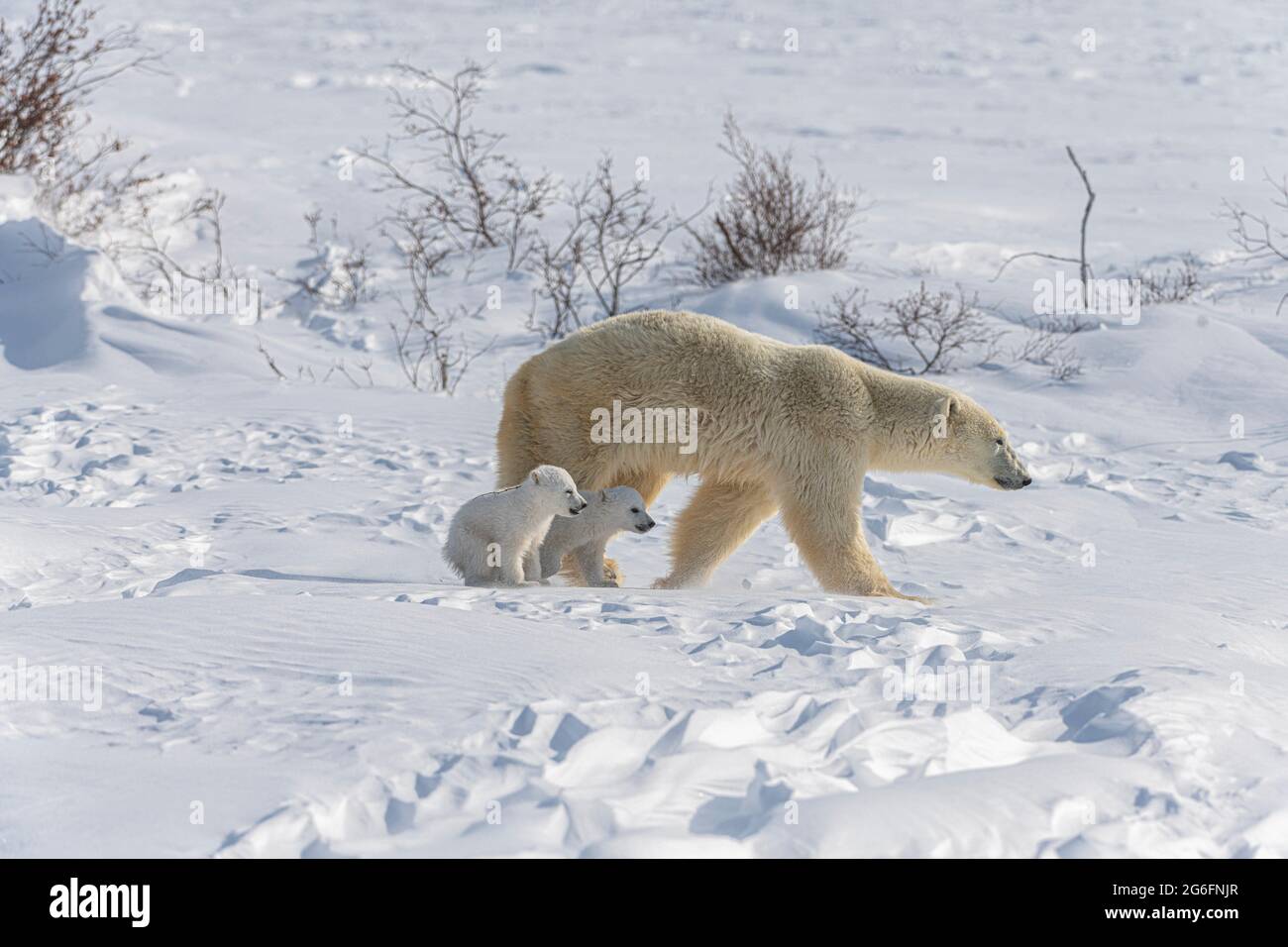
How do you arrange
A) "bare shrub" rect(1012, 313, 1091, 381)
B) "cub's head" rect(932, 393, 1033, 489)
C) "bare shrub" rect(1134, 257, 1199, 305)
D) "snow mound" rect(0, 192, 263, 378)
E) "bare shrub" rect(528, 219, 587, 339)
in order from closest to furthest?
"cub's head" rect(932, 393, 1033, 489) → "snow mound" rect(0, 192, 263, 378) → "bare shrub" rect(1012, 313, 1091, 381) → "bare shrub" rect(528, 219, 587, 339) → "bare shrub" rect(1134, 257, 1199, 305)

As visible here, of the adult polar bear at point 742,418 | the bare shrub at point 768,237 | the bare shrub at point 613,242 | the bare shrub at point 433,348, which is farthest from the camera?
the bare shrub at point 768,237

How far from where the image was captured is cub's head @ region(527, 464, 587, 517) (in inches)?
176

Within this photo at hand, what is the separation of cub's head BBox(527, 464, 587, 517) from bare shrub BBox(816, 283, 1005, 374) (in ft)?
14.8

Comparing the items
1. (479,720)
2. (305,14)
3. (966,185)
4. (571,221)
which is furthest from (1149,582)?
(305,14)

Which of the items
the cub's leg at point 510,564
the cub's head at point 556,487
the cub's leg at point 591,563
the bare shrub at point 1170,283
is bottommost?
the cub's leg at point 591,563

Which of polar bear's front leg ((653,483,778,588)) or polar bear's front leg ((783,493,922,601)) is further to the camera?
polar bear's front leg ((653,483,778,588))

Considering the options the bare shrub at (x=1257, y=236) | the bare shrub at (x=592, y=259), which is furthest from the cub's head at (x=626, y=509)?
the bare shrub at (x=1257, y=236)

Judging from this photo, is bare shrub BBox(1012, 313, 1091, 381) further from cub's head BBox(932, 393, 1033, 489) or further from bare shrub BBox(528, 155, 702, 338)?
cub's head BBox(932, 393, 1033, 489)

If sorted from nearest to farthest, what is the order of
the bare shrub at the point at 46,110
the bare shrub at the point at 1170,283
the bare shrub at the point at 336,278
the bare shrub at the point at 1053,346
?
the bare shrub at the point at 1053,346 → the bare shrub at the point at 1170,283 → the bare shrub at the point at 46,110 → the bare shrub at the point at 336,278

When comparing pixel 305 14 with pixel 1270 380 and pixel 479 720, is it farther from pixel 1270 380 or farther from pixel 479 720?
pixel 479 720

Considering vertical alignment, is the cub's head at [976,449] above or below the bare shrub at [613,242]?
below

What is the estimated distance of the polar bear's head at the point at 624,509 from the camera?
4750 millimetres

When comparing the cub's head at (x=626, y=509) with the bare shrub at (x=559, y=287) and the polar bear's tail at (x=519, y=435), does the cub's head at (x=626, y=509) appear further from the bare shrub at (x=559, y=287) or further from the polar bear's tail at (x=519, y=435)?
the bare shrub at (x=559, y=287)

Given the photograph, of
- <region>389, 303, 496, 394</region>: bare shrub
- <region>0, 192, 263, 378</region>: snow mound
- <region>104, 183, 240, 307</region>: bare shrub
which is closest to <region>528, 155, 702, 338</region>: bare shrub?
<region>389, 303, 496, 394</region>: bare shrub
